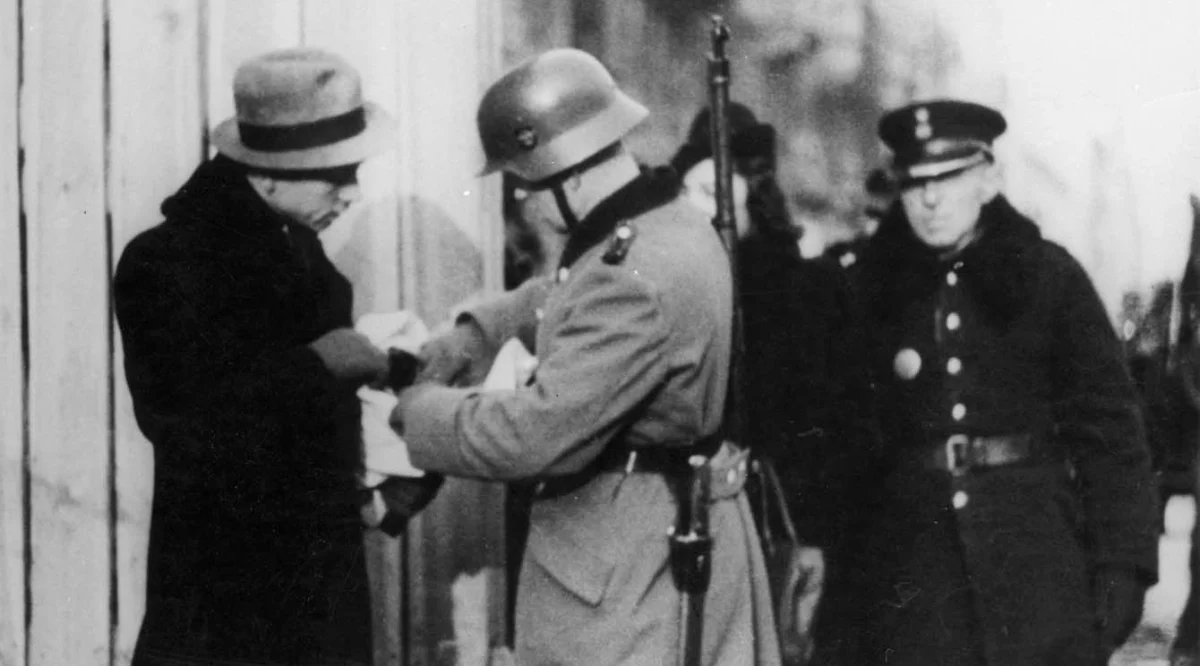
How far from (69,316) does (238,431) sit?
2.31ft

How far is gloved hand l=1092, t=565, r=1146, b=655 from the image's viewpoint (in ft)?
9.61

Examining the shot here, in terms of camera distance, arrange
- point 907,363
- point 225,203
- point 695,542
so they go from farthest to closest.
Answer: point 907,363 < point 225,203 < point 695,542

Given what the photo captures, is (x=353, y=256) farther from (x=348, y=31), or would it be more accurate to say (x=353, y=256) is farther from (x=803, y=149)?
(x=803, y=149)

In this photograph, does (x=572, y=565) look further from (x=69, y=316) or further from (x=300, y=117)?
(x=69, y=316)

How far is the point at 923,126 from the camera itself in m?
3.04

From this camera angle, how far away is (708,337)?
95.0 inches

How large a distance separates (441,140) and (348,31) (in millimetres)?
358

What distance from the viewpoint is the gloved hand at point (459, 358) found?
2.63 m

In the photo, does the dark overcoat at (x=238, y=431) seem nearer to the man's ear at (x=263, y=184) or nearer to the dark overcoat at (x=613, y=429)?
the man's ear at (x=263, y=184)

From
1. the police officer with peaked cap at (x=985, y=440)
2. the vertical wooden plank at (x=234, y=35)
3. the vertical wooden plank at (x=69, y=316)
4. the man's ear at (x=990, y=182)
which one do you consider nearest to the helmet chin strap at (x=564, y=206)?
the police officer with peaked cap at (x=985, y=440)

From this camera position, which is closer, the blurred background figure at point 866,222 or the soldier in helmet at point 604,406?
the soldier in helmet at point 604,406

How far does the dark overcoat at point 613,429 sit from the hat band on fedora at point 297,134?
68 centimetres

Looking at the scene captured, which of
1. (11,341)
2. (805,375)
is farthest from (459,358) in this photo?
(11,341)

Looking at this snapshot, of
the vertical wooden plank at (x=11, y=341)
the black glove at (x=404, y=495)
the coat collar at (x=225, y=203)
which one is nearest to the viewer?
the coat collar at (x=225, y=203)
